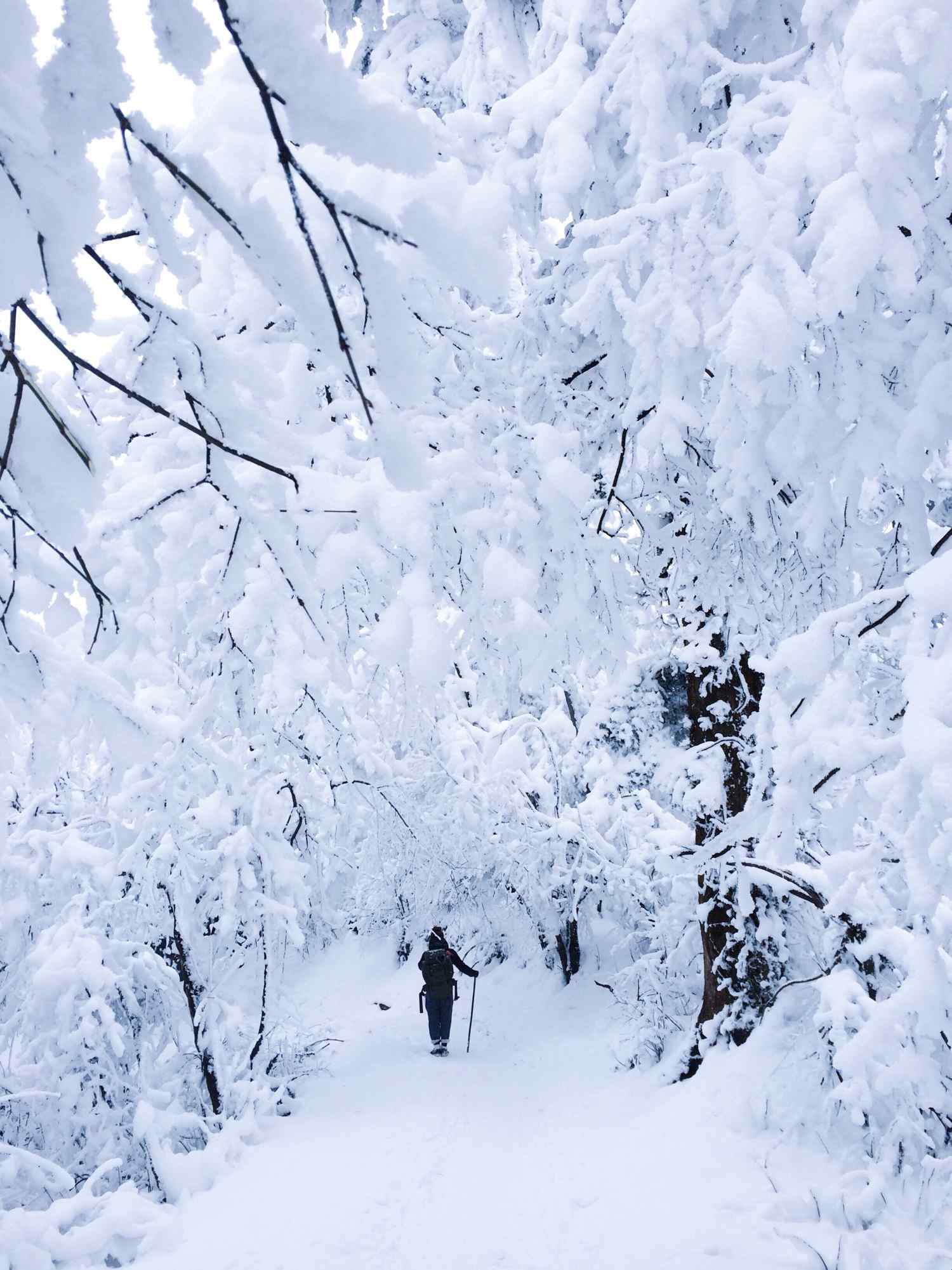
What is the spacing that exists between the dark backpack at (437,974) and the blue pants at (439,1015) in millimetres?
76

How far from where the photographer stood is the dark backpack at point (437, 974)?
360 inches

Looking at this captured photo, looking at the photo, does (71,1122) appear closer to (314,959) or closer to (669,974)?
(669,974)

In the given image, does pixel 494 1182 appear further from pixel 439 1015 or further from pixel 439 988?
pixel 439 1015

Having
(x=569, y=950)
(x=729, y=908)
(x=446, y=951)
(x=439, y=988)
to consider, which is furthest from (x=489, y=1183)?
(x=569, y=950)

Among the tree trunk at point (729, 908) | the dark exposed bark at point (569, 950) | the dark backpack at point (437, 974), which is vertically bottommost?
the dark exposed bark at point (569, 950)

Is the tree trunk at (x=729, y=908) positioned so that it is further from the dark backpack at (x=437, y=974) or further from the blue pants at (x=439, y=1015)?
the blue pants at (x=439, y=1015)

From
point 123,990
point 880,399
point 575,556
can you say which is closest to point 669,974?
point 123,990

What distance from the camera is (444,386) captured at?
365 centimetres

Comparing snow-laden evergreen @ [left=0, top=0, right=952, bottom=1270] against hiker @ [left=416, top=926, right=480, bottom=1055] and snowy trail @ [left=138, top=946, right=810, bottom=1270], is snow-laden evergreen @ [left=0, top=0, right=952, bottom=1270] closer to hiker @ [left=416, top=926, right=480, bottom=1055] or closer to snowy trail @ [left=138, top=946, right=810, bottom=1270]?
snowy trail @ [left=138, top=946, right=810, bottom=1270]

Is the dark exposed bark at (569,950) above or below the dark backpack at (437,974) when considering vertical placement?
below

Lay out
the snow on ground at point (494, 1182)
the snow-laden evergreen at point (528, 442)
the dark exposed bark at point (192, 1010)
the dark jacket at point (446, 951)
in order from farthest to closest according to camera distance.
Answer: the dark jacket at point (446, 951), the dark exposed bark at point (192, 1010), the snow on ground at point (494, 1182), the snow-laden evergreen at point (528, 442)

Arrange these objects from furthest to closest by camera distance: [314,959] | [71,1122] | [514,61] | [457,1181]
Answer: [314,959] → [71,1122] → [457,1181] → [514,61]

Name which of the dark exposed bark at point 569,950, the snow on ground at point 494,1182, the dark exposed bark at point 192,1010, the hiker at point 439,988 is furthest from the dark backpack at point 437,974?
the dark exposed bark at point 569,950

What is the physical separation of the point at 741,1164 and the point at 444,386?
4.83 meters
